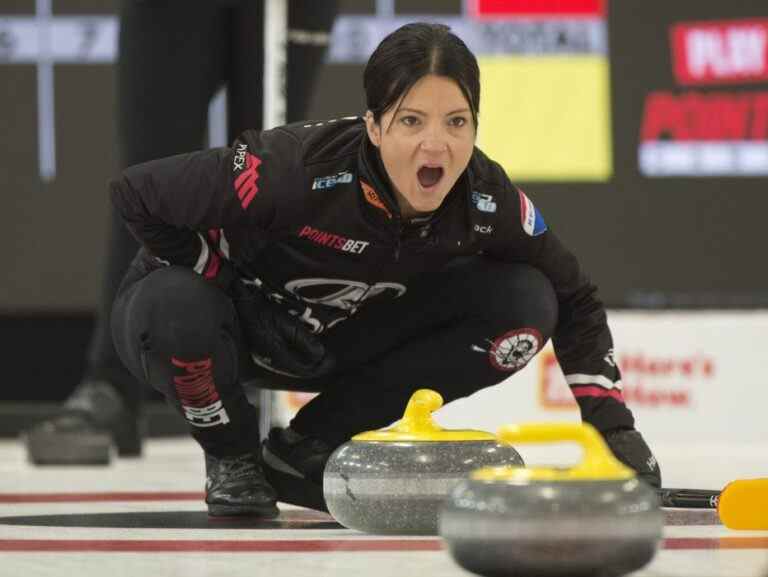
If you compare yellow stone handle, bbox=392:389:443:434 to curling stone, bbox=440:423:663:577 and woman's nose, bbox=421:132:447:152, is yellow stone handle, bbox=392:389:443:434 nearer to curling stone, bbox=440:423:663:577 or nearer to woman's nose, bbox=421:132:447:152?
woman's nose, bbox=421:132:447:152

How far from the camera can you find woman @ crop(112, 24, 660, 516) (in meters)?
1.96

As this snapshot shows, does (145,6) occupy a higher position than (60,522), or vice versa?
(145,6)

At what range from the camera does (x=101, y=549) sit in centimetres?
175

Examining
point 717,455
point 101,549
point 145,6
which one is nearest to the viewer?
point 101,549

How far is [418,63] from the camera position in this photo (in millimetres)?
1891

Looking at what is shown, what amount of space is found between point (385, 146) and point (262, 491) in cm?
56

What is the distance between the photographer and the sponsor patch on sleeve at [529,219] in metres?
2.14

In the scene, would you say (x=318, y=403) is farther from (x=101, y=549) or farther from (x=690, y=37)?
(x=690, y=37)

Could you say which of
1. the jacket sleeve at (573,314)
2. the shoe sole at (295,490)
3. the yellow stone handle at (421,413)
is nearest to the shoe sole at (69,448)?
the shoe sole at (295,490)

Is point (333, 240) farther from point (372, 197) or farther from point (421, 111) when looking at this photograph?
point (421, 111)

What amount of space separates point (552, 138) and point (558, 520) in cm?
374

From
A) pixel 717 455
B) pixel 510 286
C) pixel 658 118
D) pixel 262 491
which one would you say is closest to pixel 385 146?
pixel 510 286

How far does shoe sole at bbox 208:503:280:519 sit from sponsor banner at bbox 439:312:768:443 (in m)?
2.02

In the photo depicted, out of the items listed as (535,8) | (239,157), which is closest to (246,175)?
(239,157)
